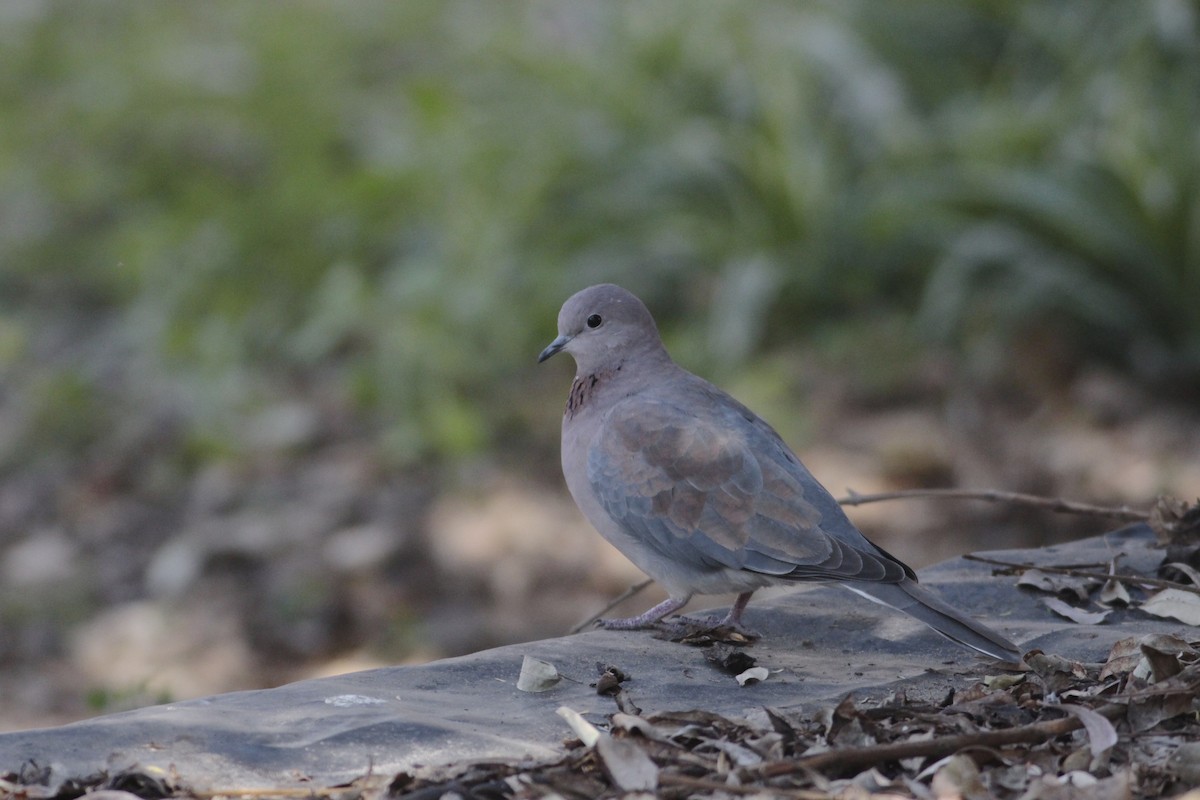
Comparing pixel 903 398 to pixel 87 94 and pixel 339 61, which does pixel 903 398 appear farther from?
pixel 87 94

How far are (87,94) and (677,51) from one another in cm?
379

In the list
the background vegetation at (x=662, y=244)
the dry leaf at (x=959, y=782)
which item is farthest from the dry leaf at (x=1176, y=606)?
the background vegetation at (x=662, y=244)

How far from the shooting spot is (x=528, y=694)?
2.69 m

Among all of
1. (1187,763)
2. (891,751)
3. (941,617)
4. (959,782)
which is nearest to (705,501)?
(941,617)

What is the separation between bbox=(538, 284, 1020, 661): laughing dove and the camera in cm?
299

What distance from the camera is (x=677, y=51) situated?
687 cm

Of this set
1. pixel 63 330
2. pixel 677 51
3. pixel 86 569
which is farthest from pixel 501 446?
pixel 63 330

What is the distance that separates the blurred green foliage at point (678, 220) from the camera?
19.1ft

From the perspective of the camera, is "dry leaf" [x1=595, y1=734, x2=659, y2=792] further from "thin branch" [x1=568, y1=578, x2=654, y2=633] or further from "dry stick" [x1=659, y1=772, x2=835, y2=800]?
"thin branch" [x1=568, y1=578, x2=654, y2=633]

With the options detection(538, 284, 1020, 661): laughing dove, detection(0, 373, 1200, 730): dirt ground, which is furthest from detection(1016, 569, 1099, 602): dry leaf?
detection(0, 373, 1200, 730): dirt ground

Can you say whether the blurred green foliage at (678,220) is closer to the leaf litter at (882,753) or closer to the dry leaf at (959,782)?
the leaf litter at (882,753)

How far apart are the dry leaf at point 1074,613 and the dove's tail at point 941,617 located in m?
0.36

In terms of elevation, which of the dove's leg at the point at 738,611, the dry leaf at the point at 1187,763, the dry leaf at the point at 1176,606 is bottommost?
the dry leaf at the point at 1187,763

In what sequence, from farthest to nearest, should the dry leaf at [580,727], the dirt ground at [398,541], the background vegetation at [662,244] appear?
the background vegetation at [662,244], the dirt ground at [398,541], the dry leaf at [580,727]
